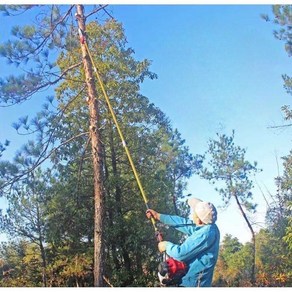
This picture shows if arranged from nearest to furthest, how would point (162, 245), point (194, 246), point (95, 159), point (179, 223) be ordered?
→ point (194, 246)
point (162, 245)
point (179, 223)
point (95, 159)

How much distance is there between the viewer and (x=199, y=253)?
14.3 ft

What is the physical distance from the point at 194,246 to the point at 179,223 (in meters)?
0.37

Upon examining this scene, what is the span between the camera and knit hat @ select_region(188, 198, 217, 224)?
450 centimetres

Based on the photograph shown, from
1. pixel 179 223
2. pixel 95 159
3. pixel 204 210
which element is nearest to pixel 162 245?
pixel 179 223

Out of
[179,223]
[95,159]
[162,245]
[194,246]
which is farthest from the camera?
[95,159]

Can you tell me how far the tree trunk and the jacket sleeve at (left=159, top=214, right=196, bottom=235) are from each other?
0.50 metres

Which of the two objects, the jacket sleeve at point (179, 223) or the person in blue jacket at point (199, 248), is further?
the jacket sleeve at point (179, 223)

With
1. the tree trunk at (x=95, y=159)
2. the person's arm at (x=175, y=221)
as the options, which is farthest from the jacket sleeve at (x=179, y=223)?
the tree trunk at (x=95, y=159)

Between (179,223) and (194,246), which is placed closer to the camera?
(194,246)

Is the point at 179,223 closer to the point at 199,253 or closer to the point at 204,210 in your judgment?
the point at 204,210

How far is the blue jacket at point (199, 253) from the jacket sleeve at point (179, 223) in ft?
0.42

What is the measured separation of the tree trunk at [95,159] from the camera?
486 cm

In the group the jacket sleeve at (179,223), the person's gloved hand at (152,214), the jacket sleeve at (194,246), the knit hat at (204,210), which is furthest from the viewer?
the person's gloved hand at (152,214)

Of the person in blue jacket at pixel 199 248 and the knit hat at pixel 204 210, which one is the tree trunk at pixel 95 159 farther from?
the knit hat at pixel 204 210
